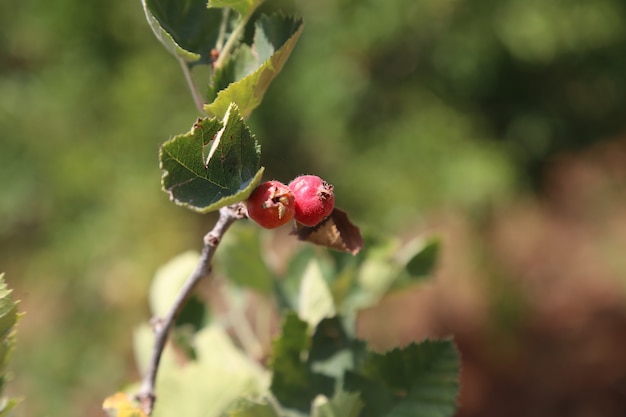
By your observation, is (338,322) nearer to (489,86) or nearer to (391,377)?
(391,377)

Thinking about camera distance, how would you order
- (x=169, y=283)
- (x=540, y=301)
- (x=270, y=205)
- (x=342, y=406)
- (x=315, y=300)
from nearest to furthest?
(x=270, y=205)
(x=342, y=406)
(x=315, y=300)
(x=169, y=283)
(x=540, y=301)

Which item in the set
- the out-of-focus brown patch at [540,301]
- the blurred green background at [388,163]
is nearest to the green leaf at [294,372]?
the out-of-focus brown patch at [540,301]

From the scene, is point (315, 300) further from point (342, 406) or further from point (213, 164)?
point (213, 164)

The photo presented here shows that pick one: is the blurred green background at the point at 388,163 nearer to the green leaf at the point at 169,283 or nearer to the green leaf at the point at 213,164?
the green leaf at the point at 169,283

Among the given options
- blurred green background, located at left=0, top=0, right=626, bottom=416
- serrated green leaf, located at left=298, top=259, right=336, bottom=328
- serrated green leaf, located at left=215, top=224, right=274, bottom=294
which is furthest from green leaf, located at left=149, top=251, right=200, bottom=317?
blurred green background, located at left=0, top=0, right=626, bottom=416

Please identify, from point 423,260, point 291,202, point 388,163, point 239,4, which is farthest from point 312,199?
point 388,163

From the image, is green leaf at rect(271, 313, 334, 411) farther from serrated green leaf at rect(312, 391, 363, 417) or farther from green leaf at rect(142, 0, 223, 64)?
green leaf at rect(142, 0, 223, 64)

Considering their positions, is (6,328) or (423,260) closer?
(6,328)
